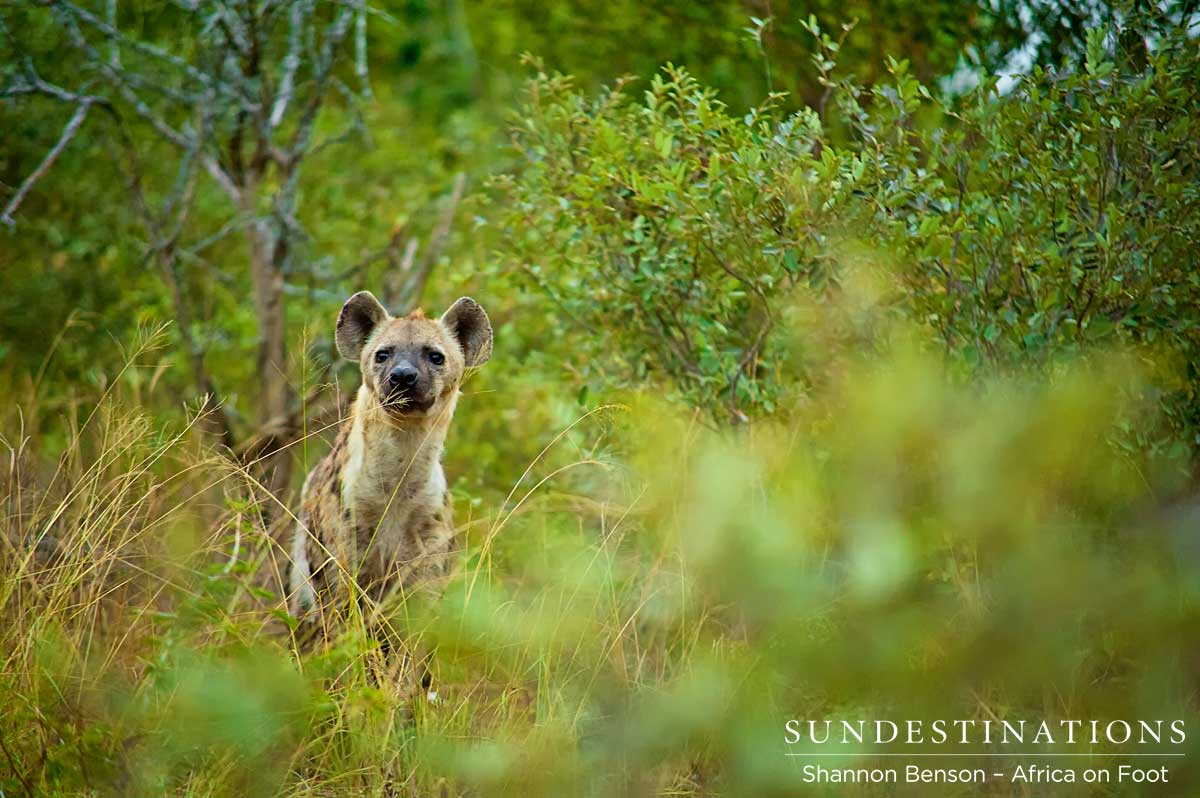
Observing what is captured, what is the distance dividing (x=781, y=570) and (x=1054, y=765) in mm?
920

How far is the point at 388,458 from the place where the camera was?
5.10 m

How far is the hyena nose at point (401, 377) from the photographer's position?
4.91 metres

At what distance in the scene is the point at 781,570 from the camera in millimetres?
3605

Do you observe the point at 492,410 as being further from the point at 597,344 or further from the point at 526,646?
the point at 526,646

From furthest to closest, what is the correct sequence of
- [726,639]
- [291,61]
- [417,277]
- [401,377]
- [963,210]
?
[417,277] < [291,61] < [401,377] < [963,210] < [726,639]

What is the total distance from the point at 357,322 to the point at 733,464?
6.36ft

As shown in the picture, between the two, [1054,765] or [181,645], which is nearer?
[1054,765]

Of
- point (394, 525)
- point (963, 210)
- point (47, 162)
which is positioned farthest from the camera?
point (47, 162)

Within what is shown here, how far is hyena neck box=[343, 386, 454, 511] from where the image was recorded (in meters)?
5.05

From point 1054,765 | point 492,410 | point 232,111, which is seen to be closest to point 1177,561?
point 1054,765

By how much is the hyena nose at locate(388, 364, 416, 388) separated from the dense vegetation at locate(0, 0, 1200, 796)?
0.80 feet

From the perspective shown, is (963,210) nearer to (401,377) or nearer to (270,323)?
(401,377)

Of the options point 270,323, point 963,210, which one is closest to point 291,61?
point 270,323

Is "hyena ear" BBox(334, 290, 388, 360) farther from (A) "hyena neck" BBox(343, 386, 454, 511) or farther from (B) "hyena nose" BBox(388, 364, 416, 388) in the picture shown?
(B) "hyena nose" BBox(388, 364, 416, 388)
